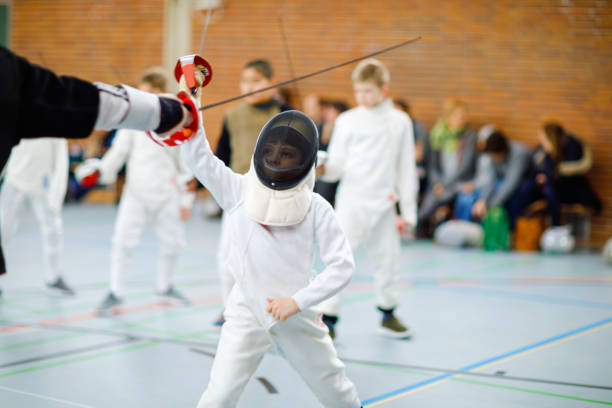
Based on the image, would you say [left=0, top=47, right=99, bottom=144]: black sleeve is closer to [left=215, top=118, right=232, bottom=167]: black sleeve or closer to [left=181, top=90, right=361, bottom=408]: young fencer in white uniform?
[left=181, top=90, right=361, bottom=408]: young fencer in white uniform

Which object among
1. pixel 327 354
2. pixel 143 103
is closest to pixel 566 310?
pixel 327 354

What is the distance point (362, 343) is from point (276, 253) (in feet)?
6.02

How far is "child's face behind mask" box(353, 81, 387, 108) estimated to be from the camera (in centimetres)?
461

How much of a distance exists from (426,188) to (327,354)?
753cm

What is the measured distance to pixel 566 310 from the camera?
17.8 ft

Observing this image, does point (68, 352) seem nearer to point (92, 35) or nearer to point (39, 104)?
point (39, 104)

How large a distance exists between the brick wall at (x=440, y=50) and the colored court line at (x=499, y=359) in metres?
5.00

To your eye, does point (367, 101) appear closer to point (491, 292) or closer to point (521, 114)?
point (491, 292)

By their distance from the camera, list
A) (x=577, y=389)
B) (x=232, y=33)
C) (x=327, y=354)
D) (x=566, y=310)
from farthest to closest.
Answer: (x=232, y=33), (x=566, y=310), (x=577, y=389), (x=327, y=354)

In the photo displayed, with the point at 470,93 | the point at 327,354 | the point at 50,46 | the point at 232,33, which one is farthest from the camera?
the point at 50,46

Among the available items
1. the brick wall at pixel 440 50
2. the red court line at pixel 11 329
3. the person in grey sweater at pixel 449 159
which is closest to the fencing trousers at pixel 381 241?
the red court line at pixel 11 329

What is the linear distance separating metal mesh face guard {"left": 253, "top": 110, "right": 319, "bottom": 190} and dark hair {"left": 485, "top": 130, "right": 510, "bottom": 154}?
6.89 meters

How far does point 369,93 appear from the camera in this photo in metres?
4.61

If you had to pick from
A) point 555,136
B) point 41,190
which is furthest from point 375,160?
point 555,136
